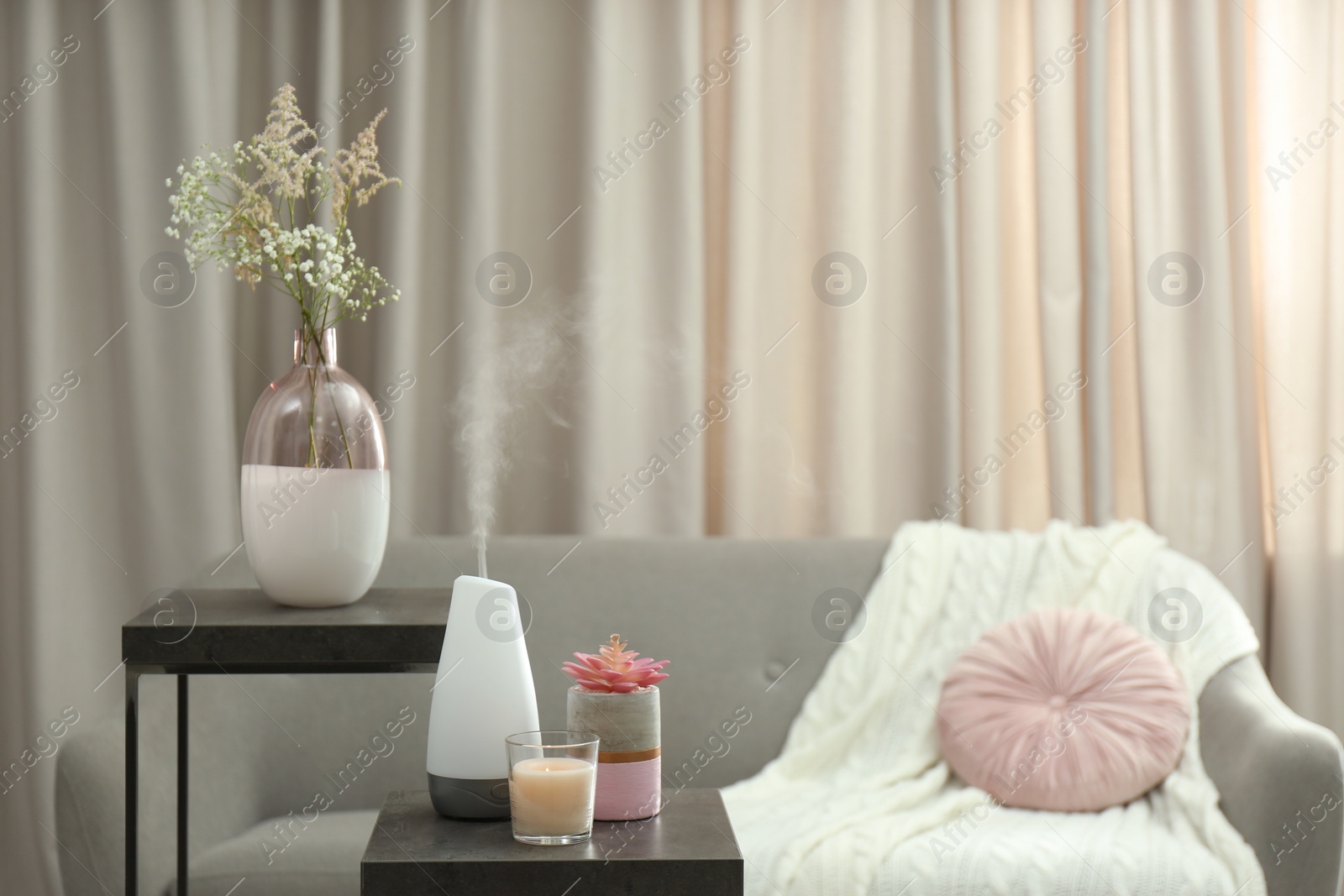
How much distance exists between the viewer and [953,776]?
196cm

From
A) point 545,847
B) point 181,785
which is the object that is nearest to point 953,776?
point 545,847

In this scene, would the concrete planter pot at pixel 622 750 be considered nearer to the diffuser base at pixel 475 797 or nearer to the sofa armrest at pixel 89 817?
the diffuser base at pixel 475 797

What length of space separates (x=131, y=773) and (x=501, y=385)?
1.33 m

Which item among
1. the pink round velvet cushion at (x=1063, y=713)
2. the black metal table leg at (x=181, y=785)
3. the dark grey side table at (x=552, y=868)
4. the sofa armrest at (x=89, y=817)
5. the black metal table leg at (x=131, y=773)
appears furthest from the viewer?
the pink round velvet cushion at (x=1063, y=713)

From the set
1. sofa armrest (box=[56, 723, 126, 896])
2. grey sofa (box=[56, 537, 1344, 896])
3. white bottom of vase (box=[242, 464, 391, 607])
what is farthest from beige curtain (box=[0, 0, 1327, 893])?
white bottom of vase (box=[242, 464, 391, 607])

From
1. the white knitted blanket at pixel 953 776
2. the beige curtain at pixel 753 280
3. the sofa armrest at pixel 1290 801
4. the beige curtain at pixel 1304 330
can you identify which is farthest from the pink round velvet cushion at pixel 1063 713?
the beige curtain at pixel 1304 330

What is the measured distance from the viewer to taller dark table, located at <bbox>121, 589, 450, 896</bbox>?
1.16 meters

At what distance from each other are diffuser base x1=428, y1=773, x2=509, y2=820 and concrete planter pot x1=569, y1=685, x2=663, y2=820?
10cm

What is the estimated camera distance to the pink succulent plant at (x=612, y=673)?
3.66 ft

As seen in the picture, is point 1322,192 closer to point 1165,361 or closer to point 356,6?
point 1165,361

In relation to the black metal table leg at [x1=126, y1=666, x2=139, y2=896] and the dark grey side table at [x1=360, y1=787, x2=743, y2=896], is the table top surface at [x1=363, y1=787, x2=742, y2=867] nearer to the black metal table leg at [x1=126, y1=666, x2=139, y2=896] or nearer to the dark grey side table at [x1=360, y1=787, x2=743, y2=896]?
the dark grey side table at [x1=360, y1=787, x2=743, y2=896]

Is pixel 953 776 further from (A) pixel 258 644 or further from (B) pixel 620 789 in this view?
(A) pixel 258 644

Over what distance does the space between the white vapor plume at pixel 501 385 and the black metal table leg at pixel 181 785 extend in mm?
924

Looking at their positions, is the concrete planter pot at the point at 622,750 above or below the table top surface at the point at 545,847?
above
